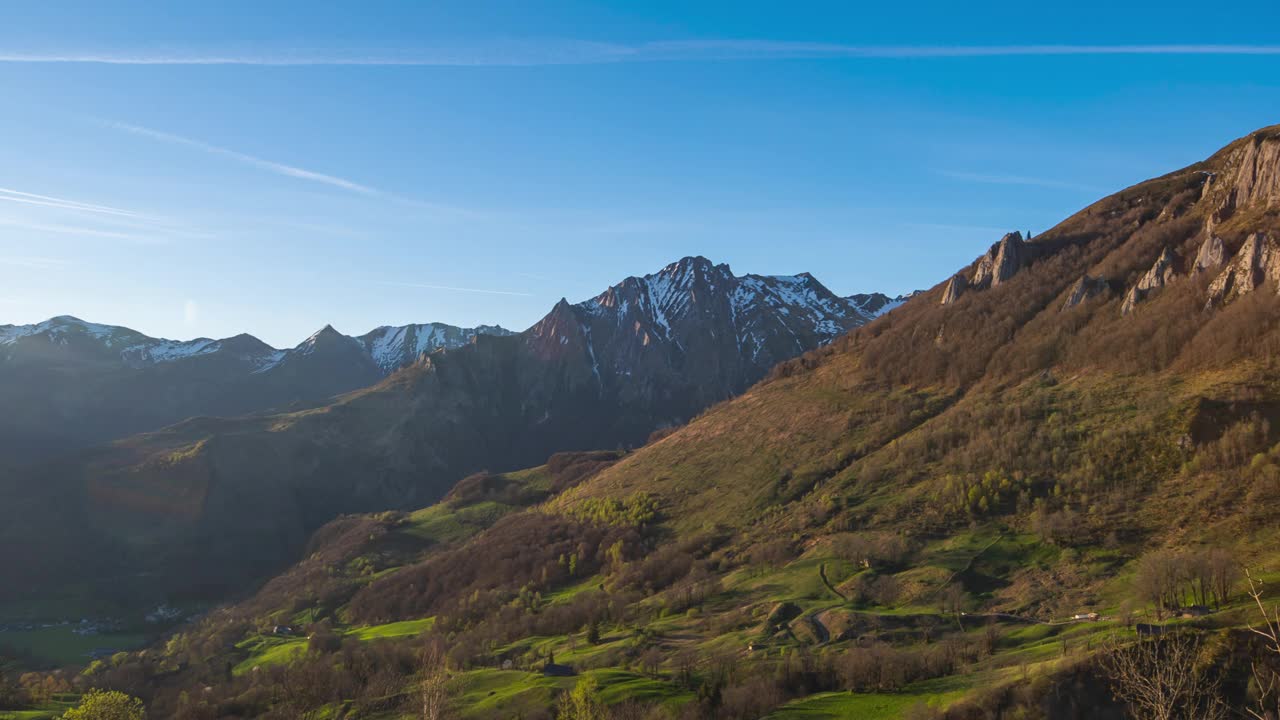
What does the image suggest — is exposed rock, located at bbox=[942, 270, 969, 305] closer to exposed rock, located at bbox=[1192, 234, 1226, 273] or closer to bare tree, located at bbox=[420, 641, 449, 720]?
exposed rock, located at bbox=[1192, 234, 1226, 273]

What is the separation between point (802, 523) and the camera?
96.6 meters

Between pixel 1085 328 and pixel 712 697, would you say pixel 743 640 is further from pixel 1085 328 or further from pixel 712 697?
pixel 1085 328

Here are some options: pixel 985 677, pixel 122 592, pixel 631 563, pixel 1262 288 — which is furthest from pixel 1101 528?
pixel 122 592

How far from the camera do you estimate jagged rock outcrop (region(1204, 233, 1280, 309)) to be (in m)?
89.1

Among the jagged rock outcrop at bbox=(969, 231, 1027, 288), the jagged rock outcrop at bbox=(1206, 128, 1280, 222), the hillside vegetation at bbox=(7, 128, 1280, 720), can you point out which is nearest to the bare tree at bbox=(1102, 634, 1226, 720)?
the hillside vegetation at bbox=(7, 128, 1280, 720)

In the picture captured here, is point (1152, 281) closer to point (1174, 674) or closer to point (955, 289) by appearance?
point (955, 289)

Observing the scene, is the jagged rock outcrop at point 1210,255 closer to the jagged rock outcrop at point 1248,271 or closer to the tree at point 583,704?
the jagged rock outcrop at point 1248,271

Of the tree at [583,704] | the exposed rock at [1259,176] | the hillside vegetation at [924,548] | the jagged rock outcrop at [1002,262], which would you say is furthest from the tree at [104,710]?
the exposed rock at [1259,176]

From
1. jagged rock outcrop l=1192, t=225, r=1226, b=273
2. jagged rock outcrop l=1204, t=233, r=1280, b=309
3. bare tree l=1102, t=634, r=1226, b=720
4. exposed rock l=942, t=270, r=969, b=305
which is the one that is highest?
exposed rock l=942, t=270, r=969, b=305

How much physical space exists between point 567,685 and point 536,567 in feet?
223

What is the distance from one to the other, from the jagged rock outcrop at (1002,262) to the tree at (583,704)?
138 meters

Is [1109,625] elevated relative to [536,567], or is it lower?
elevated

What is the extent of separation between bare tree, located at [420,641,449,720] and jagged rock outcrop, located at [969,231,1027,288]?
139 meters

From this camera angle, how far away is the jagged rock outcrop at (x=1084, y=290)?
118500 millimetres
